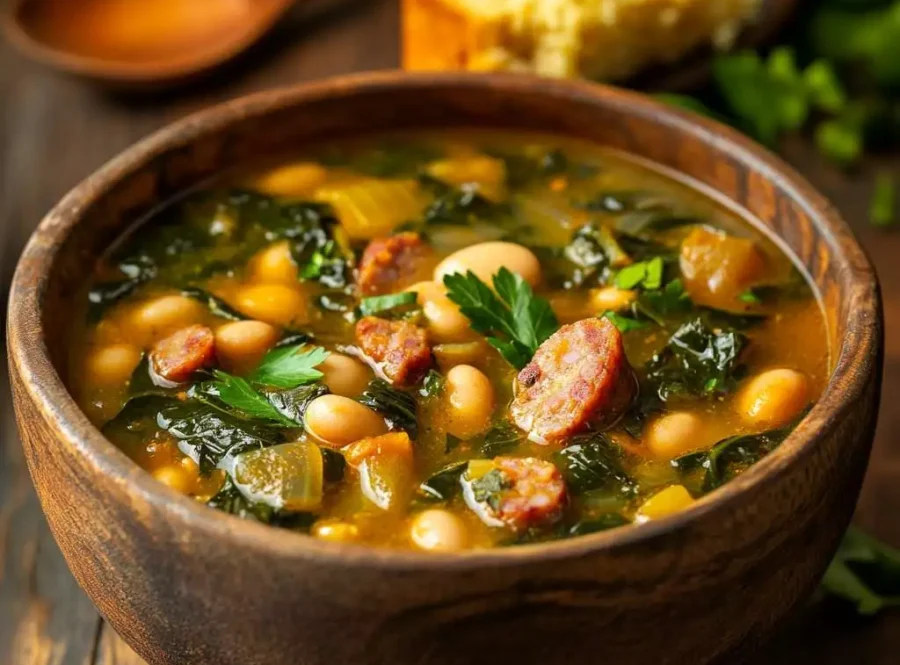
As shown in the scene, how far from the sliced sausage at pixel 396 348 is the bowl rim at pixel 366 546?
2.14ft

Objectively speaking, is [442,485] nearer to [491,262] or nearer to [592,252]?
[491,262]

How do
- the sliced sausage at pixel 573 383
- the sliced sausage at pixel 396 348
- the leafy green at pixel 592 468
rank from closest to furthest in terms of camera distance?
the leafy green at pixel 592 468 < the sliced sausage at pixel 573 383 < the sliced sausage at pixel 396 348

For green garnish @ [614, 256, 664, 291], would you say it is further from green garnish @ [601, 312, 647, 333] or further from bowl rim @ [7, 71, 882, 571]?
bowl rim @ [7, 71, 882, 571]

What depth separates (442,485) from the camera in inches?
93.0

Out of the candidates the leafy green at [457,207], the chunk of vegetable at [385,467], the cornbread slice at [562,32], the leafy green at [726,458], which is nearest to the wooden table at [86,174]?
the cornbread slice at [562,32]

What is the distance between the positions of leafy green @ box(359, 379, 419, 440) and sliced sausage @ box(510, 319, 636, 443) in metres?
0.20

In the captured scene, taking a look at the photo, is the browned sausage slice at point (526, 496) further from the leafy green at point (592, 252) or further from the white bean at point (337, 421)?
the leafy green at point (592, 252)

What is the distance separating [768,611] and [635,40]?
2515 millimetres

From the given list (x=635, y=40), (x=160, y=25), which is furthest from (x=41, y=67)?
(x=635, y=40)

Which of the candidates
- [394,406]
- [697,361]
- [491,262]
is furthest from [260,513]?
[697,361]

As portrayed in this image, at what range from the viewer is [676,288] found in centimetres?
287

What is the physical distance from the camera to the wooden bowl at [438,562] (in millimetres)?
1952

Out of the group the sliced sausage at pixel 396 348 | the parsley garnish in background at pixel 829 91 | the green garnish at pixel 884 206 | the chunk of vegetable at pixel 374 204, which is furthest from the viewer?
the parsley garnish in background at pixel 829 91

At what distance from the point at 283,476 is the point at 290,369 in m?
0.34
